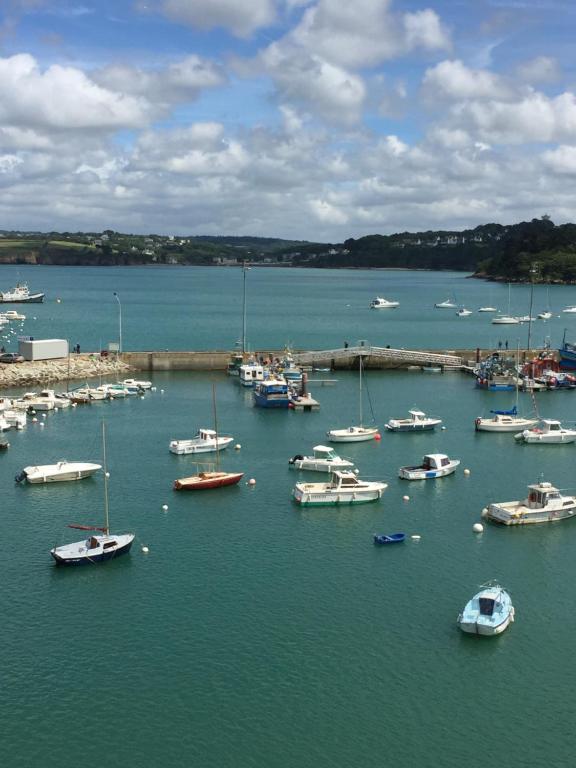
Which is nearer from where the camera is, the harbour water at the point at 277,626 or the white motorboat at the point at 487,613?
the harbour water at the point at 277,626

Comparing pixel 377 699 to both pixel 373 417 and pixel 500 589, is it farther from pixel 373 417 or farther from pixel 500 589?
pixel 373 417

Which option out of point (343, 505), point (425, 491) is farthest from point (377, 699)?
point (425, 491)

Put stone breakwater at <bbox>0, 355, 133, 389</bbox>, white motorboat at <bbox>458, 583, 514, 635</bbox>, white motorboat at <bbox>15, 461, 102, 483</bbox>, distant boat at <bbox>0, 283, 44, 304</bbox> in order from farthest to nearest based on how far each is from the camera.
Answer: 1. distant boat at <bbox>0, 283, 44, 304</bbox>
2. stone breakwater at <bbox>0, 355, 133, 389</bbox>
3. white motorboat at <bbox>15, 461, 102, 483</bbox>
4. white motorboat at <bbox>458, 583, 514, 635</bbox>

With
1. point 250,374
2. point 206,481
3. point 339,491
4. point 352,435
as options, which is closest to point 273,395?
point 250,374

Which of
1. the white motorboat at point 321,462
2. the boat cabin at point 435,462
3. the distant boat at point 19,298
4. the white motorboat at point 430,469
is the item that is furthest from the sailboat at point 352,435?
the distant boat at point 19,298

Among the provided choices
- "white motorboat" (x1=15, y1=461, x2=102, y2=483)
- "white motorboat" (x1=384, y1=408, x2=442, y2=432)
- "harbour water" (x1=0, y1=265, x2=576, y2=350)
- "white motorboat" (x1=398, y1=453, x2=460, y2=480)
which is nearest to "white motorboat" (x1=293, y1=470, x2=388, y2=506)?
"white motorboat" (x1=398, y1=453, x2=460, y2=480)

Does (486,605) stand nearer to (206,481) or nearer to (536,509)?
(536,509)

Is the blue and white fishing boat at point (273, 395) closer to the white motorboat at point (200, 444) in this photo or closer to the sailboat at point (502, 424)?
the white motorboat at point (200, 444)

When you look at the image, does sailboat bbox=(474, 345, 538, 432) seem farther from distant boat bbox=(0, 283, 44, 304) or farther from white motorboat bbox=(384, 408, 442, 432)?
distant boat bbox=(0, 283, 44, 304)
